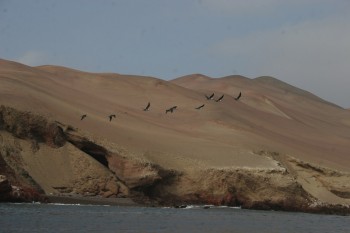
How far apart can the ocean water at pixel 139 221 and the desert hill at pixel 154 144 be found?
7747 millimetres

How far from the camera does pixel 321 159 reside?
348ft

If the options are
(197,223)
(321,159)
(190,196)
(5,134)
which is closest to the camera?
(197,223)

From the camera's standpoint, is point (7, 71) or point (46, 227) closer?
point (46, 227)

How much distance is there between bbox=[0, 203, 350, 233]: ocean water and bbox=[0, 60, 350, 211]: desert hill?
7747 millimetres

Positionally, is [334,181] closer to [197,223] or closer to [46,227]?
[197,223]

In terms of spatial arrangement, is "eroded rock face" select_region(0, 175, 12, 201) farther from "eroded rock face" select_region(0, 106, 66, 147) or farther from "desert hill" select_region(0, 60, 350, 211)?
"eroded rock face" select_region(0, 106, 66, 147)

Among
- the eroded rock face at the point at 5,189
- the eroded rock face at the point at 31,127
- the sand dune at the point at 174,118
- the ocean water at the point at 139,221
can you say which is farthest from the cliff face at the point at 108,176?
the ocean water at the point at 139,221

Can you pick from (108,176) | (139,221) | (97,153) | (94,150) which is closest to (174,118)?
(97,153)

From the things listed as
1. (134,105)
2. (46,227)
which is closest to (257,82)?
(134,105)

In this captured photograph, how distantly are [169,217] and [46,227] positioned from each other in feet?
46.7

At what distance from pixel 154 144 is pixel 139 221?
112 ft

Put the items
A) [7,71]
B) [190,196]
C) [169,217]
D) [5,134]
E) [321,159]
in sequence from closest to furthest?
[169,217] → [5,134] → [190,196] → [7,71] → [321,159]

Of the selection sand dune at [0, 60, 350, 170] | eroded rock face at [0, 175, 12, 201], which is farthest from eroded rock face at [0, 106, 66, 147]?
eroded rock face at [0, 175, 12, 201]

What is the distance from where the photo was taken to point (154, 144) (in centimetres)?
7988
